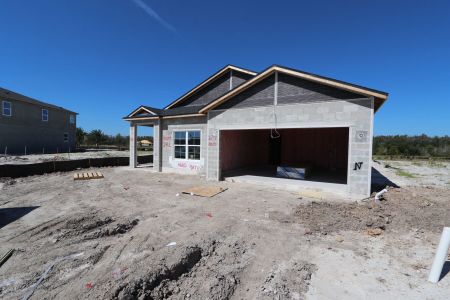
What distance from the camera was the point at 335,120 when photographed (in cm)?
788

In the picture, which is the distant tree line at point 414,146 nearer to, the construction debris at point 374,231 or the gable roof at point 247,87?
the gable roof at point 247,87

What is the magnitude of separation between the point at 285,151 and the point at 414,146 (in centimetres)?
2619

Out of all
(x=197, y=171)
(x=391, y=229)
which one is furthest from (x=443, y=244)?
(x=197, y=171)

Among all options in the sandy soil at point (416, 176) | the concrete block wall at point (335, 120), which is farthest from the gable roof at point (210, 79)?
the sandy soil at point (416, 176)

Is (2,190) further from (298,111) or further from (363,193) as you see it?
(363,193)

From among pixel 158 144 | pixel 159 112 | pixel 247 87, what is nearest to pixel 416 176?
pixel 247 87

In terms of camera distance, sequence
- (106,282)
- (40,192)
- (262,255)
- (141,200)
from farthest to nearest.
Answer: (40,192), (141,200), (262,255), (106,282)

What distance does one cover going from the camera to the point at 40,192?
26.4 feet

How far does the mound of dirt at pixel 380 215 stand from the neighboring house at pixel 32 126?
32.4 meters

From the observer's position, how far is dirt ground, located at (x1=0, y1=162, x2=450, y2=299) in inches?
115

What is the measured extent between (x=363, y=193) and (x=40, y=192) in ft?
38.7

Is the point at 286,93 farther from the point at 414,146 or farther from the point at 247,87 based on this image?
the point at 414,146

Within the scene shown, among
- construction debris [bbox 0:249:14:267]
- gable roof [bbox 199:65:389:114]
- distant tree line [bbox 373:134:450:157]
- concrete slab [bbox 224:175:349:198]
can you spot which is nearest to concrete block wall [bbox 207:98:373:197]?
gable roof [bbox 199:65:389:114]

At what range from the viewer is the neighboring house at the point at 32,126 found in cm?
2420
